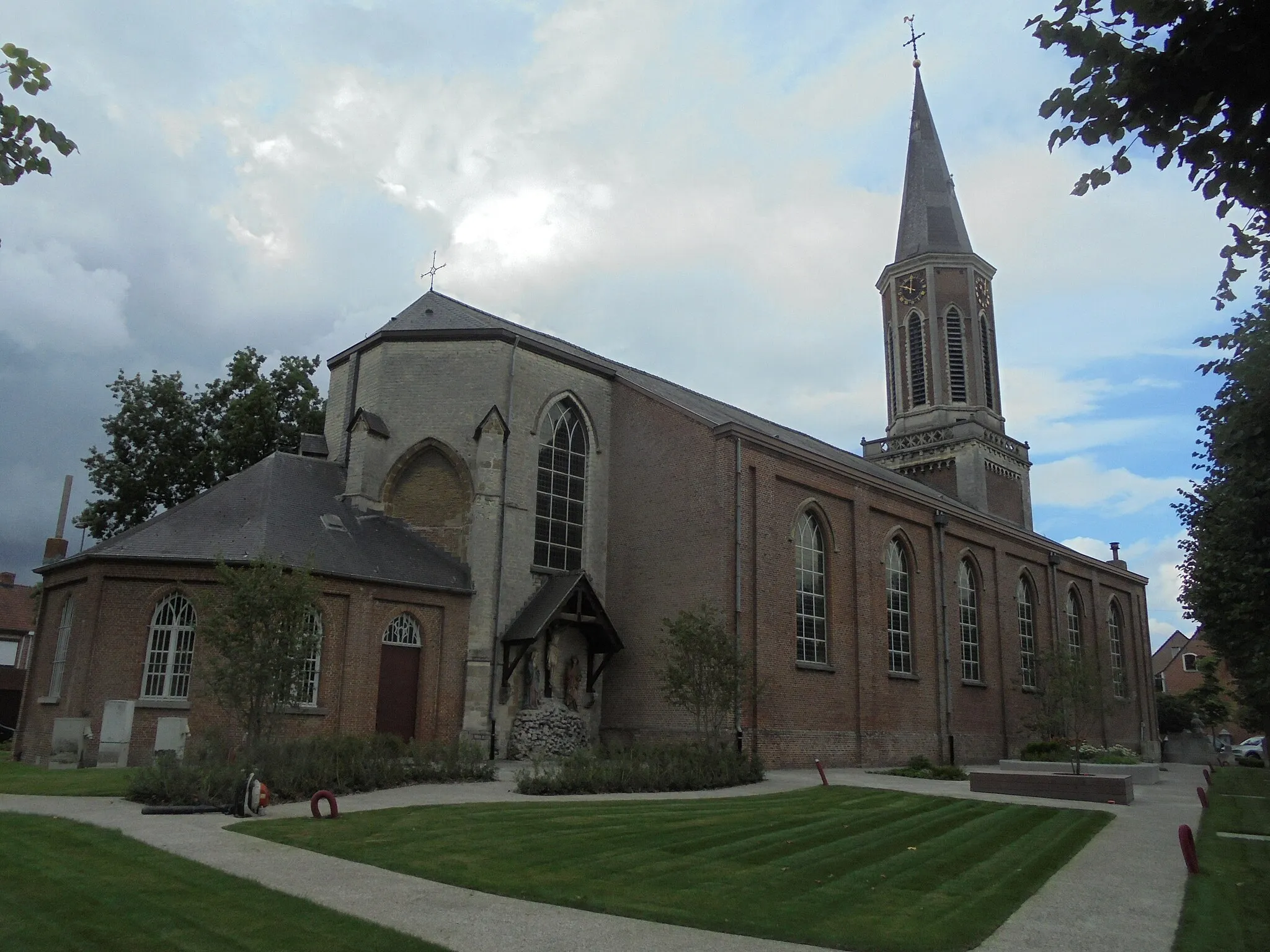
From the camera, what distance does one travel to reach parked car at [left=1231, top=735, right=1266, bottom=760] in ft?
167

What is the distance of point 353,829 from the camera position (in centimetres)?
1157

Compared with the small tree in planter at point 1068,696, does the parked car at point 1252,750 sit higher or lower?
lower

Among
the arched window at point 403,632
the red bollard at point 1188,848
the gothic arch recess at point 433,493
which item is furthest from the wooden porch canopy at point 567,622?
the red bollard at point 1188,848

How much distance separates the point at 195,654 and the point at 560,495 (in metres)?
10.1

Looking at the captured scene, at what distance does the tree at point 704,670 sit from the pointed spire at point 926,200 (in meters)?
29.3

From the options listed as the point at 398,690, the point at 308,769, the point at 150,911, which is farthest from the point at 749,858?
the point at 398,690

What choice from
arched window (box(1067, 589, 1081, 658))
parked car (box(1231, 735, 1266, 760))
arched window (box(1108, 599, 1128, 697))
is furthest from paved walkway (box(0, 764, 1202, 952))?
parked car (box(1231, 735, 1266, 760))

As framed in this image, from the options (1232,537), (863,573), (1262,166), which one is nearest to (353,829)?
(1262,166)

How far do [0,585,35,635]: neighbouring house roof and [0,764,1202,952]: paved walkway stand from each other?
38.6m

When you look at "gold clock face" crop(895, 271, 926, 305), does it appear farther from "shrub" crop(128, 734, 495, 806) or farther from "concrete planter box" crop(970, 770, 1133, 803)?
"shrub" crop(128, 734, 495, 806)

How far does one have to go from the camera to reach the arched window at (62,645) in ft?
70.2

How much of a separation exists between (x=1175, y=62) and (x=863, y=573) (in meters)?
23.2

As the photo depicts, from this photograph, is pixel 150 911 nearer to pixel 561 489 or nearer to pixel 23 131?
pixel 23 131

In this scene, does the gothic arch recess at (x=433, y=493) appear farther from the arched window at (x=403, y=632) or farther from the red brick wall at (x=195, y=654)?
the arched window at (x=403, y=632)
